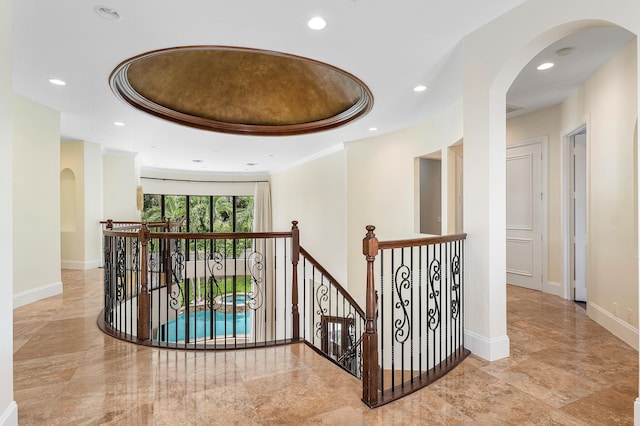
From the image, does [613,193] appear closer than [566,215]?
Yes

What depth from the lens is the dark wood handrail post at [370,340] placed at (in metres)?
2.19

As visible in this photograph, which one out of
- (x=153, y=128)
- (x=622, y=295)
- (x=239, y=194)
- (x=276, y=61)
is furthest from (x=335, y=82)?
(x=239, y=194)

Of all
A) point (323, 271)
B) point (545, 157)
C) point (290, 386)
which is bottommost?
point (290, 386)

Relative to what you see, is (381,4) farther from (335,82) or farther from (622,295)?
(622,295)

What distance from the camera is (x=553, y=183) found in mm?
4961

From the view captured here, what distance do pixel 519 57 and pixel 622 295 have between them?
2.34m

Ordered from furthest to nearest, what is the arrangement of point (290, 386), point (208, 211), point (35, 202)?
point (208, 211), point (35, 202), point (290, 386)

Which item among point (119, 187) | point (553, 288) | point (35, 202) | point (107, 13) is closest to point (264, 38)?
point (107, 13)

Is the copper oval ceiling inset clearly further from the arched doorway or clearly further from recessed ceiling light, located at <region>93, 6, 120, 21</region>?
the arched doorway

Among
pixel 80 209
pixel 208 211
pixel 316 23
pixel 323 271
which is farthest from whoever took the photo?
pixel 208 211

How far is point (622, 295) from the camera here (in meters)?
3.20

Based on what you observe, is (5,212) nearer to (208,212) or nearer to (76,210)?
(76,210)

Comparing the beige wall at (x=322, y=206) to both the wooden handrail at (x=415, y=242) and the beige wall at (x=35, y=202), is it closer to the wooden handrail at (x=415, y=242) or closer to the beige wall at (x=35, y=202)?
the wooden handrail at (x=415, y=242)

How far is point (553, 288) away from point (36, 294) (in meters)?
7.04
